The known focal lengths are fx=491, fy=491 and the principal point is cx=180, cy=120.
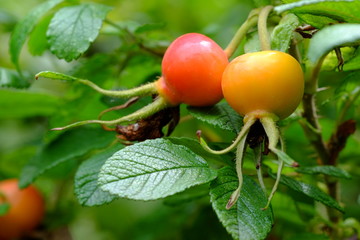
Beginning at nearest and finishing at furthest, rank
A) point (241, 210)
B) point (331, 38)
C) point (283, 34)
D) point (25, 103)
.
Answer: point (331, 38) < point (241, 210) < point (283, 34) < point (25, 103)

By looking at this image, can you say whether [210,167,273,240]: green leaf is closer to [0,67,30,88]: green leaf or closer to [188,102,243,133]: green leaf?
[188,102,243,133]: green leaf

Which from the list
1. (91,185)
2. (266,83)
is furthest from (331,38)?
(91,185)

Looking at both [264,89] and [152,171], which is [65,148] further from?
[264,89]

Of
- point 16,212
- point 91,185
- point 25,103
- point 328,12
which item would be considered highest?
point 328,12

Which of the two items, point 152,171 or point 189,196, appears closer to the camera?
point 152,171

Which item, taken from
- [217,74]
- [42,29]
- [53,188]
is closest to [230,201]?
[217,74]

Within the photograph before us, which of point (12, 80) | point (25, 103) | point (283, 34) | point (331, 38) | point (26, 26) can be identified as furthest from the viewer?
point (25, 103)
